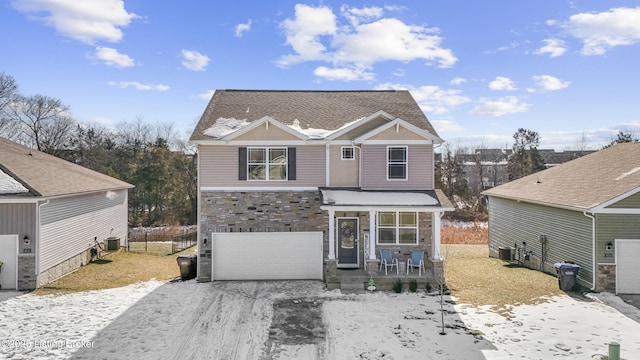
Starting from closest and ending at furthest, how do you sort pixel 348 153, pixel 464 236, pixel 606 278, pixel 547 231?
pixel 606 278 < pixel 348 153 < pixel 547 231 < pixel 464 236

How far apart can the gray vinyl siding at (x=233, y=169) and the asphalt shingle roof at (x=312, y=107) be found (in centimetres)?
123

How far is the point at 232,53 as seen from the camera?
21609mm

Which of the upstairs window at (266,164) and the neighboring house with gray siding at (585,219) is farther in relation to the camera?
the upstairs window at (266,164)

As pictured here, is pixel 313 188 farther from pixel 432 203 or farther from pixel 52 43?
pixel 52 43

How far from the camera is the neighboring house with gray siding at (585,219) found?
12.6 m

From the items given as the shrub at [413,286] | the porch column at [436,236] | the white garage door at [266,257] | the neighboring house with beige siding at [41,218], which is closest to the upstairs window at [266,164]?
the white garage door at [266,257]

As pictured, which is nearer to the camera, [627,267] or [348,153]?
[627,267]

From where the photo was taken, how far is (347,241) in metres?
15.1

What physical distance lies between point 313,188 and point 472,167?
165 ft

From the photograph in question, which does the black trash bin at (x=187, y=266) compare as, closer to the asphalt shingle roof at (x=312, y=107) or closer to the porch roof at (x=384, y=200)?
the asphalt shingle roof at (x=312, y=107)

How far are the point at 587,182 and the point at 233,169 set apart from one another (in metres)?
13.8

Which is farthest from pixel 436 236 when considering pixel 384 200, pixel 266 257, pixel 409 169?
pixel 266 257

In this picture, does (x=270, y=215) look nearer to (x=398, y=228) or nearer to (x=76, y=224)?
(x=398, y=228)

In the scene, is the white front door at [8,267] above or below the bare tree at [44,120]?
below
